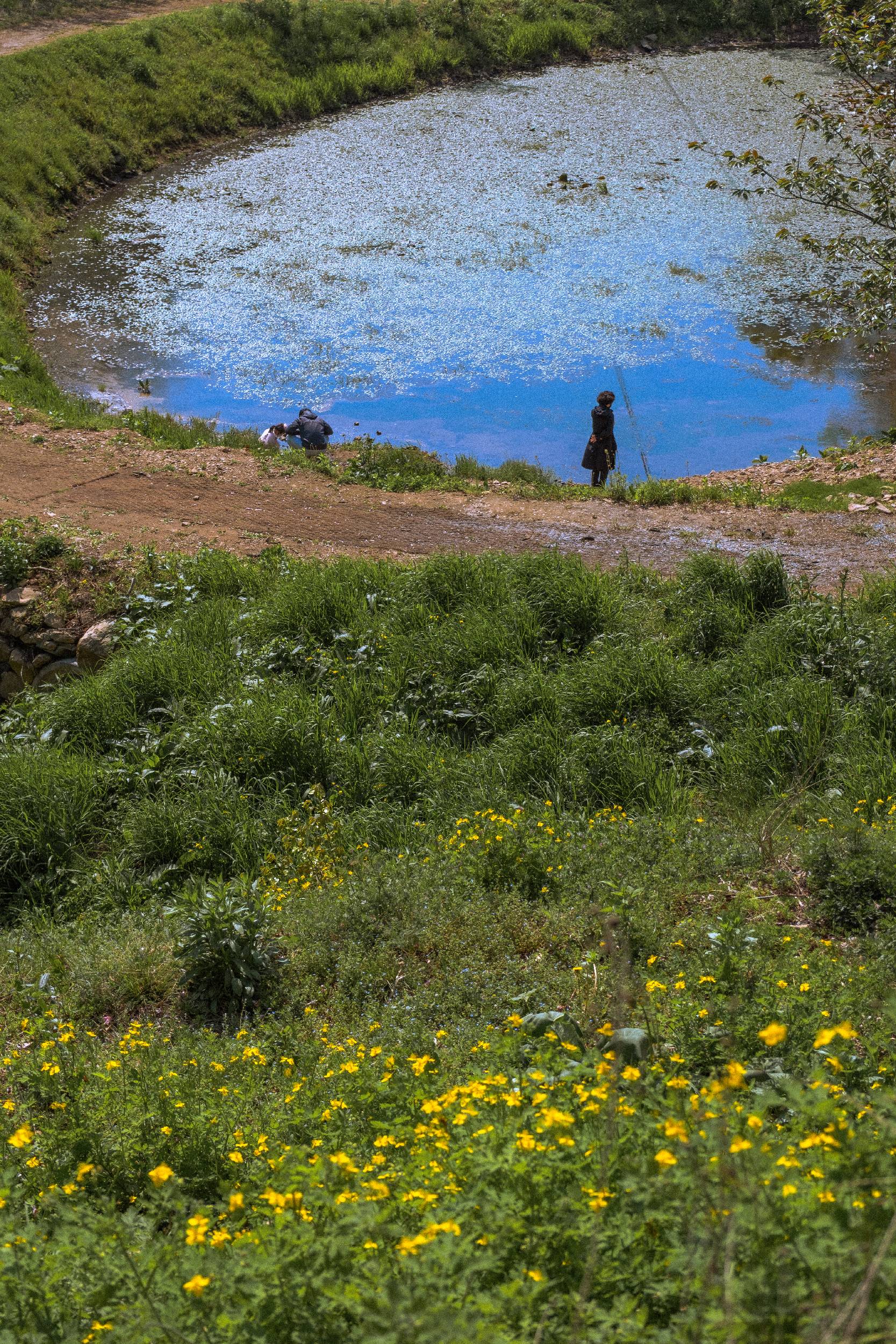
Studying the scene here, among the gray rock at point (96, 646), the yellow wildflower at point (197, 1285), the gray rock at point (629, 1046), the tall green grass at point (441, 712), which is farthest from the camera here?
the gray rock at point (96, 646)

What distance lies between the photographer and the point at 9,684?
8.79m

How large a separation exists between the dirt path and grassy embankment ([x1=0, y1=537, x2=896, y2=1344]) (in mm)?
20253

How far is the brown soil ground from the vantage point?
9.13 metres

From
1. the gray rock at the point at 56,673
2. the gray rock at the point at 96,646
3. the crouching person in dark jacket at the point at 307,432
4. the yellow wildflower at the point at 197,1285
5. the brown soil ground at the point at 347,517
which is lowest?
the yellow wildflower at the point at 197,1285

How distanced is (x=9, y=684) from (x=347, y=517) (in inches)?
131

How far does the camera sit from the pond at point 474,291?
1412 cm

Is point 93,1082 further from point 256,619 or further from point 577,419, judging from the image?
point 577,419

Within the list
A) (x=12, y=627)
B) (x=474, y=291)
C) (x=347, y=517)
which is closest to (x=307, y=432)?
(x=347, y=517)

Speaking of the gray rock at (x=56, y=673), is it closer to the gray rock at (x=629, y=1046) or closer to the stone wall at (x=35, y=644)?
the stone wall at (x=35, y=644)

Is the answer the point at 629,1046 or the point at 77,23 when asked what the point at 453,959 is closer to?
the point at 629,1046

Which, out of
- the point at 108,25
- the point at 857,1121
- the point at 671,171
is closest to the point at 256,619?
the point at 857,1121

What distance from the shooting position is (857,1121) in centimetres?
256

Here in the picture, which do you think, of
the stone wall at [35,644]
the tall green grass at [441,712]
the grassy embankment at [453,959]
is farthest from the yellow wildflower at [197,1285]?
the stone wall at [35,644]

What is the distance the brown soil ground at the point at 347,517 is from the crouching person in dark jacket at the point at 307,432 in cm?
119
